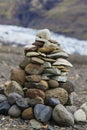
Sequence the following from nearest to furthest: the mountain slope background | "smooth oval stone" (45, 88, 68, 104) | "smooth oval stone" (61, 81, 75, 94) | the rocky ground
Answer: the rocky ground, "smooth oval stone" (45, 88, 68, 104), "smooth oval stone" (61, 81, 75, 94), the mountain slope background

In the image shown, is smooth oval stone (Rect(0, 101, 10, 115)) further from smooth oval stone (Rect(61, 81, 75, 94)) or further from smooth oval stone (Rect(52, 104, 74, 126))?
smooth oval stone (Rect(61, 81, 75, 94))

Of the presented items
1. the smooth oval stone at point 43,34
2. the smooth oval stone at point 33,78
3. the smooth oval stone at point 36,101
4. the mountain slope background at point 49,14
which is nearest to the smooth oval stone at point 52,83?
the smooth oval stone at point 33,78

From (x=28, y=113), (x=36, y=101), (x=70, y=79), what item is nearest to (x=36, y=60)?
(x=36, y=101)

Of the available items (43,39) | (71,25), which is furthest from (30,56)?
(71,25)

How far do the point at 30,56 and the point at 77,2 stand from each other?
76.9 metres

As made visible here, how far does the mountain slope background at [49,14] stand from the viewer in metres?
75.5

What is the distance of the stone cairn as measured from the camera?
33.8 feet

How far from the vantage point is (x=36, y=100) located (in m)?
10.5

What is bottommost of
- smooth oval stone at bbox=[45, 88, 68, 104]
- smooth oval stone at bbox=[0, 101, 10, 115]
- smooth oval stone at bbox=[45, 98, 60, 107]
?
smooth oval stone at bbox=[0, 101, 10, 115]

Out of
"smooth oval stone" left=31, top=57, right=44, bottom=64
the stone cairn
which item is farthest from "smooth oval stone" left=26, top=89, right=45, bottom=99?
"smooth oval stone" left=31, top=57, right=44, bottom=64

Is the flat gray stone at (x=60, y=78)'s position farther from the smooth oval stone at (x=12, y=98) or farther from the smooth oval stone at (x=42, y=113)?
the smooth oval stone at (x=12, y=98)

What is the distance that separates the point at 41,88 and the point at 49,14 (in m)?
73.5

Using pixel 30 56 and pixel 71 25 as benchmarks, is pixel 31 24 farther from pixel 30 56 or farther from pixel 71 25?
pixel 30 56

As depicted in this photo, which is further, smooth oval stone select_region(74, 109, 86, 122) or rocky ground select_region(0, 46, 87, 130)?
smooth oval stone select_region(74, 109, 86, 122)
